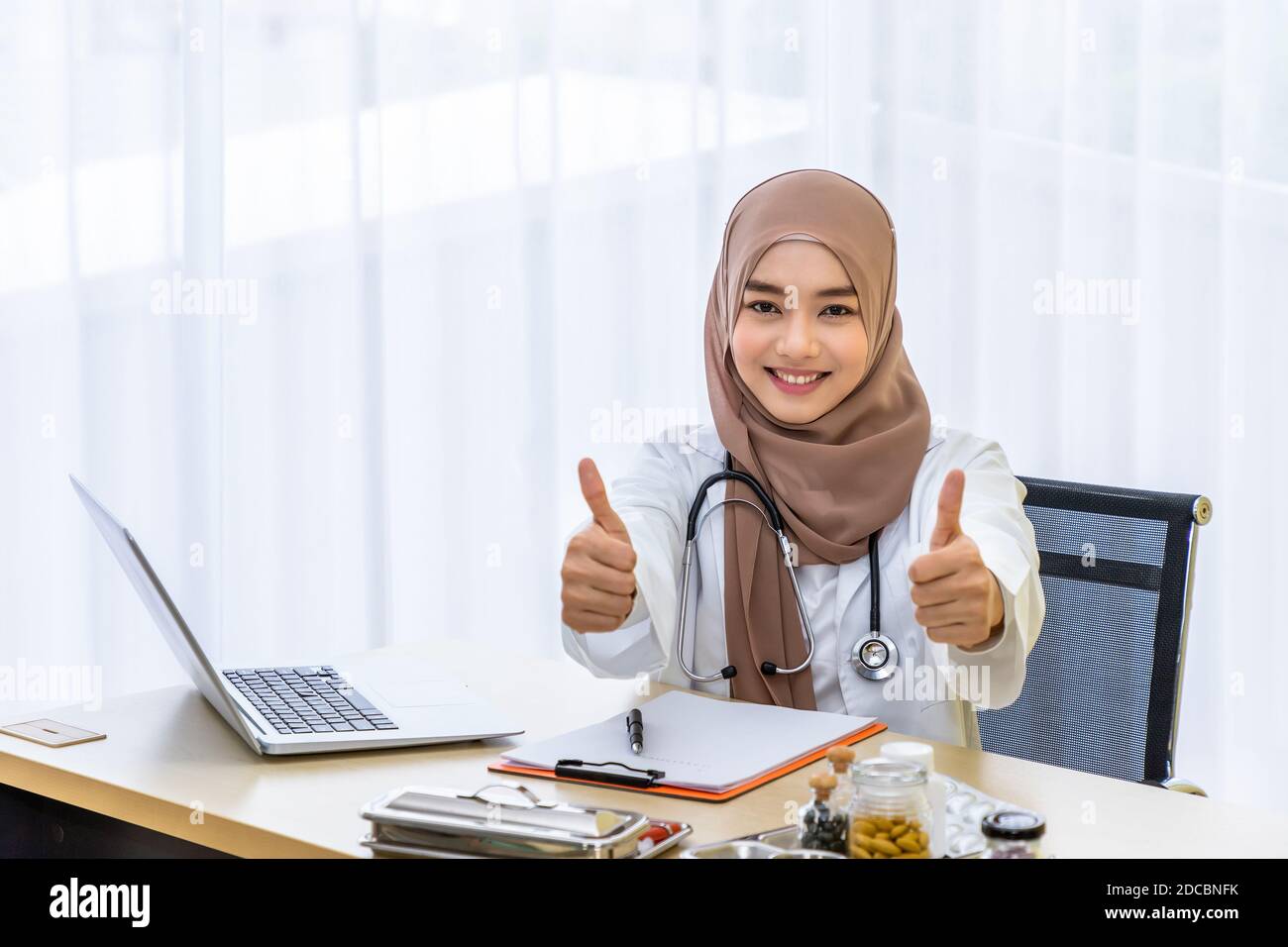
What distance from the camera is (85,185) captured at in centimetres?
234

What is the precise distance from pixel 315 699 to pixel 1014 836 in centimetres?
73

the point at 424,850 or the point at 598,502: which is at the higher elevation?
the point at 598,502

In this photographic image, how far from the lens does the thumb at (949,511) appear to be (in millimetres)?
1138

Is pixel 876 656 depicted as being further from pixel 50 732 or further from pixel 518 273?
pixel 518 273

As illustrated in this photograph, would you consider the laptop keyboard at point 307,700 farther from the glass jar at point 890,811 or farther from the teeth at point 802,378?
the teeth at point 802,378

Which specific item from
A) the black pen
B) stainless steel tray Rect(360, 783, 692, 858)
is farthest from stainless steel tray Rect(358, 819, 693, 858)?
the black pen

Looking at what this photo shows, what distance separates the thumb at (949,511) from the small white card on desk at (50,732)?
0.83m

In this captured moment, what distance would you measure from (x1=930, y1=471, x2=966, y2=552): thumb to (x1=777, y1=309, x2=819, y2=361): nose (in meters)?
0.37

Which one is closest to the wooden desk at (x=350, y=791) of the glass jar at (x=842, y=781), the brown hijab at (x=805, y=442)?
the glass jar at (x=842, y=781)

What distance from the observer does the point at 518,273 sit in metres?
2.56
